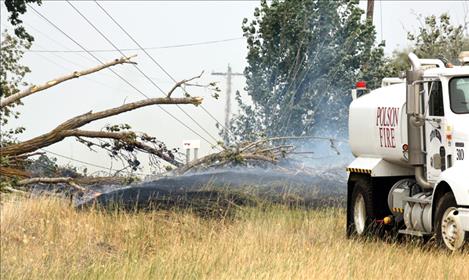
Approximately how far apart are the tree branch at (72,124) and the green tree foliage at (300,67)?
9.85 metres

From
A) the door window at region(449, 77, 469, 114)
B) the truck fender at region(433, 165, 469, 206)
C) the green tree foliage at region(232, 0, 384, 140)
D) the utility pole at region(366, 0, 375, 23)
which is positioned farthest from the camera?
the utility pole at region(366, 0, 375, 23)

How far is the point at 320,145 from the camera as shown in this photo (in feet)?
83.8

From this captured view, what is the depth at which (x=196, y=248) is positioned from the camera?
45.1 feet

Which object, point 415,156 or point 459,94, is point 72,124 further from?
point 459,94

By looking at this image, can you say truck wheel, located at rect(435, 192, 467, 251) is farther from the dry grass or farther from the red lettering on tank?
the red lettering on tank

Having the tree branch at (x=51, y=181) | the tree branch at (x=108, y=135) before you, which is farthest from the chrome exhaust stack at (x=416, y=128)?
the tree branch at (x=51, y=181)

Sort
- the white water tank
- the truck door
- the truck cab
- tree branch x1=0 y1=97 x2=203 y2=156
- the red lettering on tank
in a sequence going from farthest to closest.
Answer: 1. tree branch x1=0 y1=97 x2=203 y2=156
2. the red lettering on tank
3. the white water tank
4. the truck door
5. the truck cab

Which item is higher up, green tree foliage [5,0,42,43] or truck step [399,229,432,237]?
green tree foliage [5,0,42,43]

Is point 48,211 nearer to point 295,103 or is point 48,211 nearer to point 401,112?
point 401,112

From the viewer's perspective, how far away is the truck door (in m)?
15.1

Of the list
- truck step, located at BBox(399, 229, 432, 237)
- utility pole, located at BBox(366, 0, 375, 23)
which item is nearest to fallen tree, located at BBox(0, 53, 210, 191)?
truck step, located at BBox(399, 229, 432, 237)

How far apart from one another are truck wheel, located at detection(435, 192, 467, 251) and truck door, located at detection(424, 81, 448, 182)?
896 mm

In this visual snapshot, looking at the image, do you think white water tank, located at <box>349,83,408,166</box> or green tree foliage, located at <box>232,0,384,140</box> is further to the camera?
green tree foliage, located at <box>232,0,384,140</box>

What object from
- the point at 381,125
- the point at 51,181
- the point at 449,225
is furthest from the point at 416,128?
the point at 51,181
